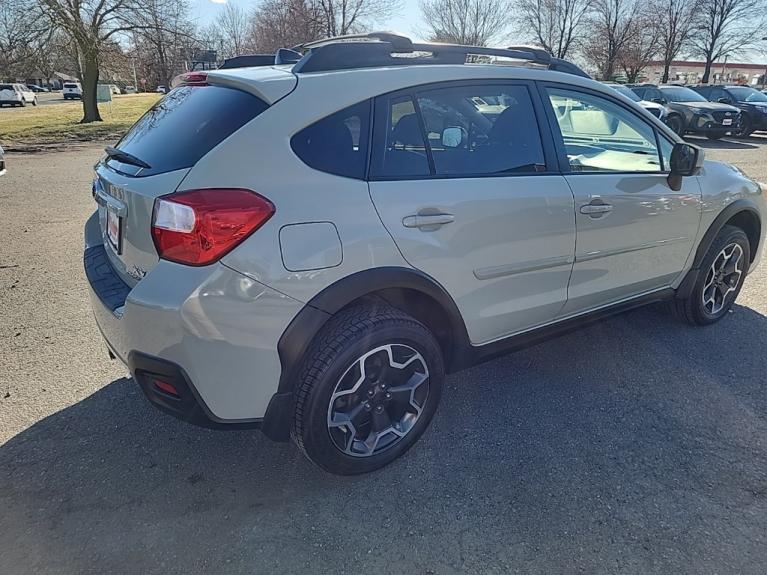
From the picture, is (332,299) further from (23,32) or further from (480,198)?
(23,32)

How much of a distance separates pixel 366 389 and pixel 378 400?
0.09m

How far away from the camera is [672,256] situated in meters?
3.48

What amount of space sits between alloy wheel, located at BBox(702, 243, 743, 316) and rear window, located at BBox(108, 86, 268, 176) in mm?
3352

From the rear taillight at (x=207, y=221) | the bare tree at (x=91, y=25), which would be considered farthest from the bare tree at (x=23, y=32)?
the rear taillight at (x=207, y=221)

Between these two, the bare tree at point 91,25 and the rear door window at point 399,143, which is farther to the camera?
the bare tree at point 91,25

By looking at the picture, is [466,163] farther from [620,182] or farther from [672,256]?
[672,256]

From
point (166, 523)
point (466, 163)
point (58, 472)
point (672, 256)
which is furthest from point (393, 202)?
point (672, 256)

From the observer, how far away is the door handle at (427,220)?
2236mm

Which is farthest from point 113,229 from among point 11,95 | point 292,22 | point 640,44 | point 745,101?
point 11,95

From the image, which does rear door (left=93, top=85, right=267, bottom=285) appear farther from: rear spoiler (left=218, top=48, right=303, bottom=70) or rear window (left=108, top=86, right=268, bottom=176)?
rear spoiler (left=218, top=48, right=303, bottom=70)

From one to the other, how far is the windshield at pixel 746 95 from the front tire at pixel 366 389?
21071 mm

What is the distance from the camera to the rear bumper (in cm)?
191

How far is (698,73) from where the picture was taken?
218 feet

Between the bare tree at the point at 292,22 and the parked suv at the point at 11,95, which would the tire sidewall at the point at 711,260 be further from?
the parked suv at the point at 11,95
